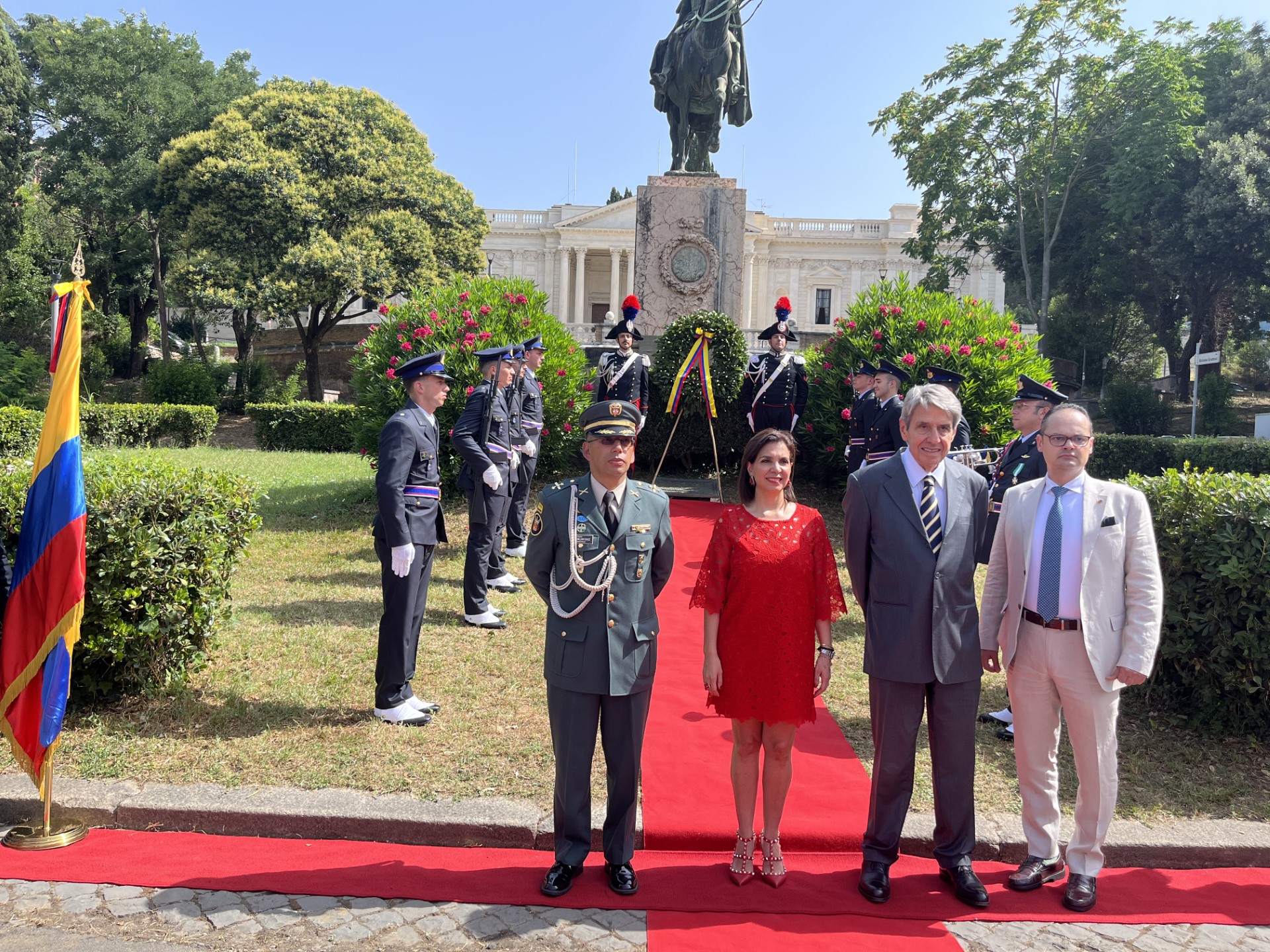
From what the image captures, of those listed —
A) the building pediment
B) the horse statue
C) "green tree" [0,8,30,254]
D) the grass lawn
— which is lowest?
the grass lawn

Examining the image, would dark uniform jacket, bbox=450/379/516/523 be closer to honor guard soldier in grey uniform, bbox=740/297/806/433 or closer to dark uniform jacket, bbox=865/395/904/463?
dark uniform jacket, bbox=865/395/904/463

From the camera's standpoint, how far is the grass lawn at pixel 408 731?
4.34m

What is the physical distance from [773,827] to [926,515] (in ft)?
4.55

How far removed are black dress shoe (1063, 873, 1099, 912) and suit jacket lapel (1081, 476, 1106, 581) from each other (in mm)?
1177

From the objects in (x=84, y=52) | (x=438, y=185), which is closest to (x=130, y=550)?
(x=438, y=185)

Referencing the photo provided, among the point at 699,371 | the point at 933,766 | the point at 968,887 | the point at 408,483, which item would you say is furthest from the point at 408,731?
Result: the point at 699,371

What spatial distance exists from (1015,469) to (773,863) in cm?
314

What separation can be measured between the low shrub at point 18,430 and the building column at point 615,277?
1930 inches

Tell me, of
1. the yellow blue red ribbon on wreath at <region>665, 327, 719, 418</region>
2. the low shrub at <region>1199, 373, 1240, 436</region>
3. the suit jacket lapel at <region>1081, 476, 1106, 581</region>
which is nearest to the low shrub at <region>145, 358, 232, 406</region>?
the yellow blue red ribbon on wreath at <region>665, 327, 719, 418</region>

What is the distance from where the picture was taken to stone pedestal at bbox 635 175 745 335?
1449 cm

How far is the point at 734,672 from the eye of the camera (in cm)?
356

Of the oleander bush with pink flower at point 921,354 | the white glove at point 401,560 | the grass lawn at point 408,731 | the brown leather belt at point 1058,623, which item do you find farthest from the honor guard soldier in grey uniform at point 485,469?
the oleander bush with pink flower at point 921,354

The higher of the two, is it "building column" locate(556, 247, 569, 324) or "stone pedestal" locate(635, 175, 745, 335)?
"building column" locate(556, 247, 569, 324)

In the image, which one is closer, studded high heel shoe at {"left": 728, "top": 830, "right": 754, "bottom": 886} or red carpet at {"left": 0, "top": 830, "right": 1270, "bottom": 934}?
red carpet at {"left": 0, "top": 830, "right": 1270, "bottom": 934}
